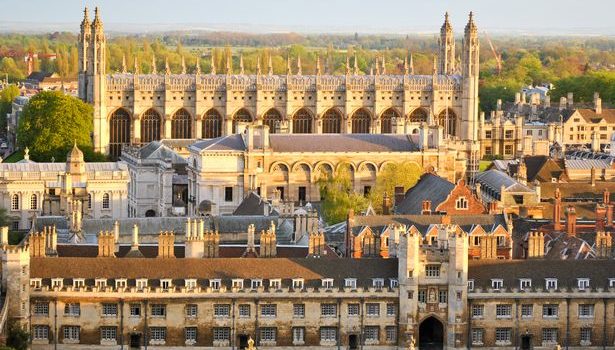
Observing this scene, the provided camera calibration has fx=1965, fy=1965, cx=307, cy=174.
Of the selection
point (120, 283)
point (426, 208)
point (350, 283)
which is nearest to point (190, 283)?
point (120, 283)

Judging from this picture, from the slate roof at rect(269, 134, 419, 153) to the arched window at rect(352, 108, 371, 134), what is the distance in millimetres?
20525

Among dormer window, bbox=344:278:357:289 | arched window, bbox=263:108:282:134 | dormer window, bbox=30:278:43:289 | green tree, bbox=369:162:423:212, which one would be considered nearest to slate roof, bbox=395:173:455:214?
green tree, bbox=369:162:423:212

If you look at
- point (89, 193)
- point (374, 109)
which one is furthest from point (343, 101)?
point (89, 193)

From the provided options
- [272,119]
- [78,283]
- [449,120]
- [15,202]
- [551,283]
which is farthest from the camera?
[449,120]

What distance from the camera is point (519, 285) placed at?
265 feet

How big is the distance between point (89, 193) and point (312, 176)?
52.2 feet

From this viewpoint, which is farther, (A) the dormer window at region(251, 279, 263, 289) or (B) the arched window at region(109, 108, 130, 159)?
(B) the arched window at region(109, 108, 130, 159)

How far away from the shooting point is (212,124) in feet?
499

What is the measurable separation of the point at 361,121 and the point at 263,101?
26.7ft

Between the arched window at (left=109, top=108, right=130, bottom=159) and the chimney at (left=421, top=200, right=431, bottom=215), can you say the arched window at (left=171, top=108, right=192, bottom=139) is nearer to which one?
the arched window at (left=109, top=108, right=130, bottom=159)

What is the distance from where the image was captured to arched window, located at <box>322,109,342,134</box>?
154 m

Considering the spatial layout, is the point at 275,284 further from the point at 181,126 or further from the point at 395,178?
the point at 181,126

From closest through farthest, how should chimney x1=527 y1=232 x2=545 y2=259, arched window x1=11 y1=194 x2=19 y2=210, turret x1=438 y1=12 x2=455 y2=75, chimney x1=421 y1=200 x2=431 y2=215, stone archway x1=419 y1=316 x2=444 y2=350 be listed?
stone archway x1=419 y1=316 x2=444 y2=350
chimney x1=527 y1=232 x2=545 y2=259
chimney x1=421 y1=200 x2=431 y2=215
arched window x1=11 y1=194 x2=19 y2=210
turret x1=438 y1=12 x2=455 y2=75

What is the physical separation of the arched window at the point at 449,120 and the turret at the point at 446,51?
30.5 feet
